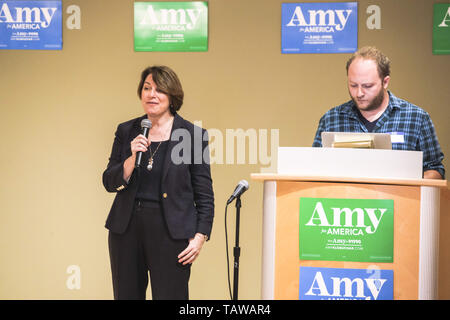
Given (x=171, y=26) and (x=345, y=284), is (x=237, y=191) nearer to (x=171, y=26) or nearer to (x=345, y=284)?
(x=345, y=284)

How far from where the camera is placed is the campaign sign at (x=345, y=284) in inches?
64.9

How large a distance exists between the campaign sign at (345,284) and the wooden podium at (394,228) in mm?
17

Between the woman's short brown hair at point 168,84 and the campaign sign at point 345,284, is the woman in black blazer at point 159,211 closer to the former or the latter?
the woman's short brown hair at point 168,84

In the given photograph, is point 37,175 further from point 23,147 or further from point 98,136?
point 98,136

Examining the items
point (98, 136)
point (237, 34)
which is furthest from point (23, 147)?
point (237, 34)

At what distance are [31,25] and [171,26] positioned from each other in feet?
3.53

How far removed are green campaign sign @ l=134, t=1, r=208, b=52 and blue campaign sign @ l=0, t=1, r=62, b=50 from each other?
614mm

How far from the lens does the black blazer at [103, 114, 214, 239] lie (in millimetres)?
2381

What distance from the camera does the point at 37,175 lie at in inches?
149

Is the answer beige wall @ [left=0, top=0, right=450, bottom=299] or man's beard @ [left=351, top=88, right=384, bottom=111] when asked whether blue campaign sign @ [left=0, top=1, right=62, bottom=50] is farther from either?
man's beard @ [left=351, top=88, right=384, bottom=111]

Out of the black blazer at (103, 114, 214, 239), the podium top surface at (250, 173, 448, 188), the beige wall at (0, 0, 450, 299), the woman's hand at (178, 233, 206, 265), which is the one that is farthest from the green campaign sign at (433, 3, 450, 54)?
the woman's hand at (178, 233, 206, 265)
